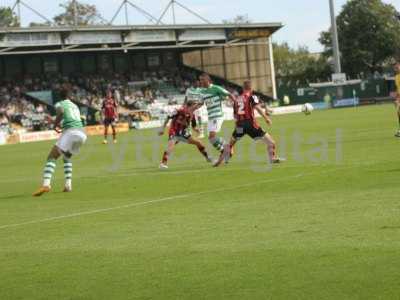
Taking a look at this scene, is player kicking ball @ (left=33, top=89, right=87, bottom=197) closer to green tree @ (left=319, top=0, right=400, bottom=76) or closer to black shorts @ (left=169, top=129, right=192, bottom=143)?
black shorts @ (left=169, top=129, right=192, bottom=143)

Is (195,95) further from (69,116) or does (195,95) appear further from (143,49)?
(143,49)

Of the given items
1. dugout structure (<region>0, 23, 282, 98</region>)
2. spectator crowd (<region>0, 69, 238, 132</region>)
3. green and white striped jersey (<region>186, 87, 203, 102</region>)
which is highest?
dugout structure (<region>0, 23, 282, 98</region>)

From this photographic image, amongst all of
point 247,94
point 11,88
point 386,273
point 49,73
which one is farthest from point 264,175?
point 49,73

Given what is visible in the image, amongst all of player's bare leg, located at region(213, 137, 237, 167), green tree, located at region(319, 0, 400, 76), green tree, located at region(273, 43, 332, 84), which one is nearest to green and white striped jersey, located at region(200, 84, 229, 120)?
player's bare leg, located at region(213, 137, 237, 167)

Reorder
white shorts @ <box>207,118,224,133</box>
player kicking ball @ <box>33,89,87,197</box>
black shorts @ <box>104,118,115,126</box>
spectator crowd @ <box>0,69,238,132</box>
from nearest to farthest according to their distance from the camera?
1. player kicking ball @ <box>33,89,87,197</box>
2. white shorts @ <box>207,118,224,133</box>
3. black shorts @ <box>104,118,115,126</box>
4. spectator crowd @ <box>0,69,238,132</box>

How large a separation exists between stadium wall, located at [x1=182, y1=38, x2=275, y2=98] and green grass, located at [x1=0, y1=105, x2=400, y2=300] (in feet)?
205

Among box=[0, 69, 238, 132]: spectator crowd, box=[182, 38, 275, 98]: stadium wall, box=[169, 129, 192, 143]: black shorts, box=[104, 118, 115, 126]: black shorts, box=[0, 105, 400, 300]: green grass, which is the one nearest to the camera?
box=[0, 105, 400, 300]: green grass

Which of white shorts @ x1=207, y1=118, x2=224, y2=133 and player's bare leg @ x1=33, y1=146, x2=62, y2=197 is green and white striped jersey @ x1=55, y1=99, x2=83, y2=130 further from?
white shorts @ x1=207, y1=118, x2=224, y2=133

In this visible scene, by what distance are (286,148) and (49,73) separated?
49.5 m

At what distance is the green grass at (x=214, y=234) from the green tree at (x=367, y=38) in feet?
317

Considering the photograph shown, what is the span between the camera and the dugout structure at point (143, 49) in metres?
67.1

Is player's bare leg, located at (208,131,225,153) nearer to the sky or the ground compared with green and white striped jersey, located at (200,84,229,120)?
nearer to the ground

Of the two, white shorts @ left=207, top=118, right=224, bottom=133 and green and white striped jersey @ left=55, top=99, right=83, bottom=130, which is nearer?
green and white striped jersey @ left=55, top=99, right=83, bottom=130

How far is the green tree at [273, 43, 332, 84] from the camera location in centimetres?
12332
